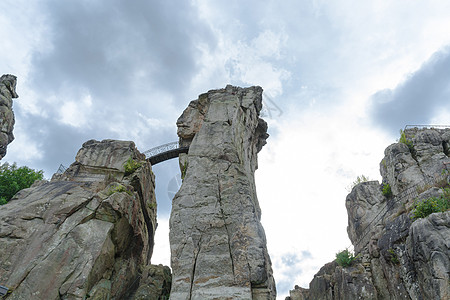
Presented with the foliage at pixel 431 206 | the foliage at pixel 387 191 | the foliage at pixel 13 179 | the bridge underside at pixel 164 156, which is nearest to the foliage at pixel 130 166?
the bridge underside at pixel 164 156

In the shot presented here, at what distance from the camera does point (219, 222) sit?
14.9 meters

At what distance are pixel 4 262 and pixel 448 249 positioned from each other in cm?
2070

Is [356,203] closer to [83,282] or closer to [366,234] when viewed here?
[366,234]

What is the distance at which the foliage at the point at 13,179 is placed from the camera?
1123 inches

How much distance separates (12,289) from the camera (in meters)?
13.0

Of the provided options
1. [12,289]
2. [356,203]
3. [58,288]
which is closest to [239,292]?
[58,288]

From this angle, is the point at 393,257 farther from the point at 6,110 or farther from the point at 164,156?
the point at 6,110

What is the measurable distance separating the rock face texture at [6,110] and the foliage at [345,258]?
33.3 meters

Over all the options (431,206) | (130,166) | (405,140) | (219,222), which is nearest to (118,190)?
(130,166)

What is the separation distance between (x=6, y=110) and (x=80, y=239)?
26068 millimetres

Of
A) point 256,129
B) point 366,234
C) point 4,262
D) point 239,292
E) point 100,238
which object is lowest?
point 239,292

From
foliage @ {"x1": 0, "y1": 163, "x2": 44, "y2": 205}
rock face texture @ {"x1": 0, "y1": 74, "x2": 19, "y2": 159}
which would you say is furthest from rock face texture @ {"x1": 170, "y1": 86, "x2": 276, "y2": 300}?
rock face texture @ {"x1": 0, "y1": 74, "x2": 19, "y2": 159}

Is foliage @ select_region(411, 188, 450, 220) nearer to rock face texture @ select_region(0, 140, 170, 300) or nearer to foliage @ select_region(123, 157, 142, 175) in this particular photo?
rock face texture @ select_region(0, 140, 170, 300)

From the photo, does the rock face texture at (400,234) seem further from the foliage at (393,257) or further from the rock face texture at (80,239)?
the rock face texture at (80,239)
